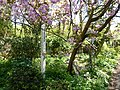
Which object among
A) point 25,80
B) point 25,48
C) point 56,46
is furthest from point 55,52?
point 25,80

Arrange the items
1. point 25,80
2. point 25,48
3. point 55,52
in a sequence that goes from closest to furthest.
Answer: point 25,80, point 25,48, point 55,52

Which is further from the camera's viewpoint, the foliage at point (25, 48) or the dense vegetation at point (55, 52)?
the foliage at point (25, 48)

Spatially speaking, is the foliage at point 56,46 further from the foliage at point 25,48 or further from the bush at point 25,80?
the bush at point 25,80

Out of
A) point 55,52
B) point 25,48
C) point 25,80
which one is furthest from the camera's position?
point 55,52

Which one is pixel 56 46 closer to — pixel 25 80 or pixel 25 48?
pixel 25 48

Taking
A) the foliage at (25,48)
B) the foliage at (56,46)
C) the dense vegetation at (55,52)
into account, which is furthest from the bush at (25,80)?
the foliage at (56,46)

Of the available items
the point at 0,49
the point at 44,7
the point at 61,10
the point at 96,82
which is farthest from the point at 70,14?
the point at 0,49

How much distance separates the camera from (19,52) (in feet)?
31.9

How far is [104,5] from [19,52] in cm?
361

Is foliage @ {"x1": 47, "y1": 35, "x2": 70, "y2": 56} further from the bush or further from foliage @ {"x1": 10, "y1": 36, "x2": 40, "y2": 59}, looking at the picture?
the bush

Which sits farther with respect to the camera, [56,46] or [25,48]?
[56,46]

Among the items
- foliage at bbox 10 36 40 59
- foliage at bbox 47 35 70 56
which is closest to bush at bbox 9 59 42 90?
foliage at bbox 10 36 40 59

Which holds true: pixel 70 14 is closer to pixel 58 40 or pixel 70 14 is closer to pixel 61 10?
pixel 61 10

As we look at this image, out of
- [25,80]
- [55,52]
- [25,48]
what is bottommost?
[25,80]
